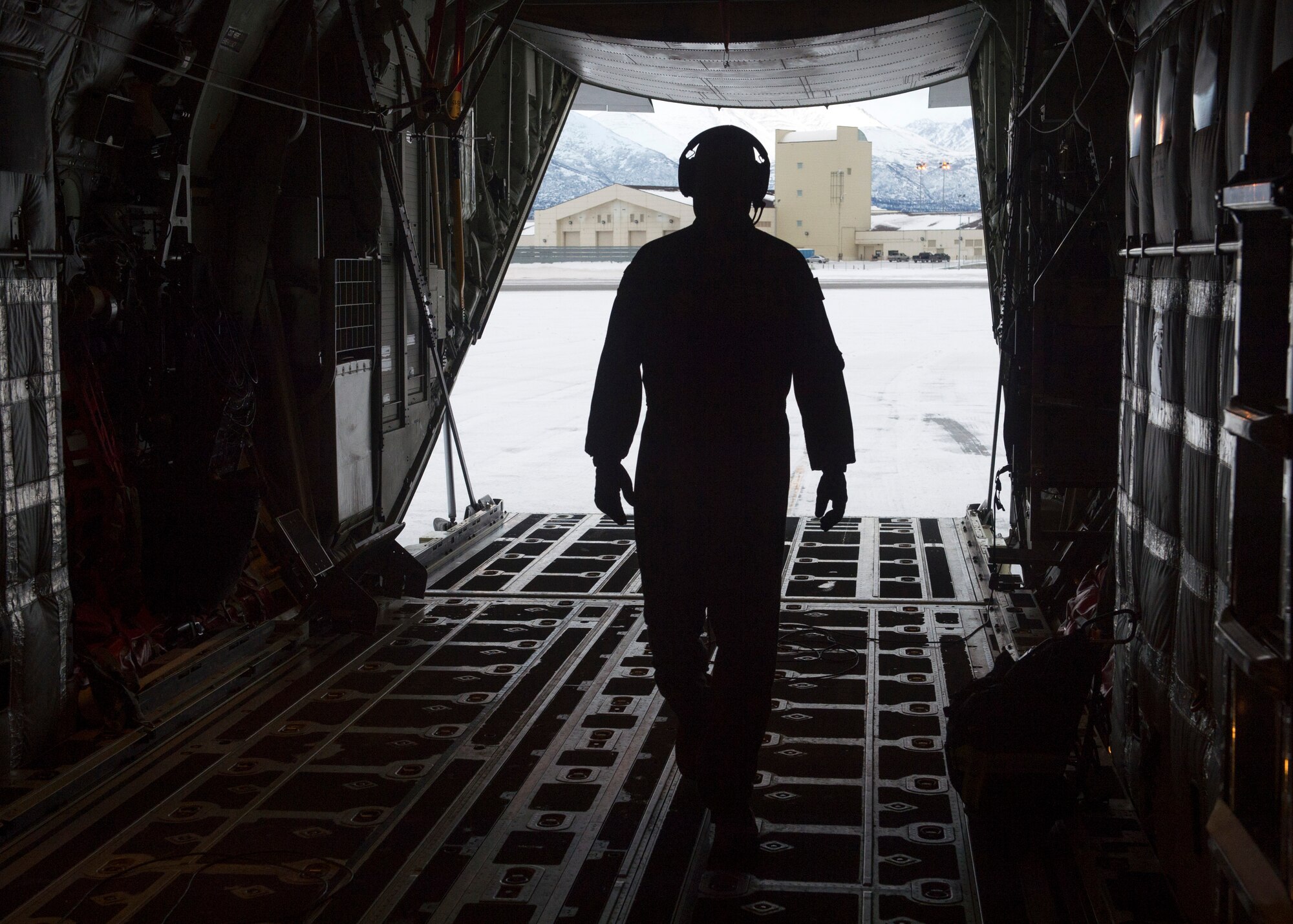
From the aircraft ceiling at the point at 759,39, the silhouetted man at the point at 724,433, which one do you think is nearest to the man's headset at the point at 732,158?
the silhouetted man at the point at 724,433

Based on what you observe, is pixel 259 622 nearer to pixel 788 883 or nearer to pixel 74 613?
pixel 74 613


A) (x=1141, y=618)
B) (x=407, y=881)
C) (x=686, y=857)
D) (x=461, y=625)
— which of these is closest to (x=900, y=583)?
(x=461, y=625)

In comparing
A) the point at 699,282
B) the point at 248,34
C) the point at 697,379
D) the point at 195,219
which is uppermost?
the point at 248,34

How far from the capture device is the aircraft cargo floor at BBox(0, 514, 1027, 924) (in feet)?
11.4

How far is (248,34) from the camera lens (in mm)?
5953

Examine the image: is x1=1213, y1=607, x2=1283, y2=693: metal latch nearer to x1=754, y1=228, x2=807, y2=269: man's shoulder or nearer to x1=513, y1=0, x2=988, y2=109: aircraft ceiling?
x1=754, y1=228, x2=807, y2=269: man's shoulder

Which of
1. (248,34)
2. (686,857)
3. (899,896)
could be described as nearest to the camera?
(899,896)

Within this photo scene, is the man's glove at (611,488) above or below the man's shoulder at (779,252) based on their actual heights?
below

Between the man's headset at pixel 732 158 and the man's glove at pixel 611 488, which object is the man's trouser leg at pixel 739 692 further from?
the man's headset at pixel 732 158

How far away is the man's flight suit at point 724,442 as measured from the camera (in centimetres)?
359

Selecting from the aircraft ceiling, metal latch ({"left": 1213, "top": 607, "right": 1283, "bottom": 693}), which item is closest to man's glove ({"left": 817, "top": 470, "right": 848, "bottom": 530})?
metal latch ({"left": 1213, "top": 607, "right": 1283, "bottom": 693})

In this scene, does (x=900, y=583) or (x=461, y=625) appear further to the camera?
(x=900, y=583)

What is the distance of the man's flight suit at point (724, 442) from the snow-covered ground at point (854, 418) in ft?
16.7

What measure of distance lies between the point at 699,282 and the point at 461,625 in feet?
10.5
